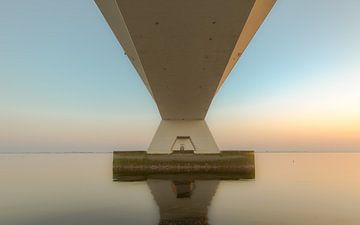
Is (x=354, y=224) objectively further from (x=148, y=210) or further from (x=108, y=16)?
(x=108, y=16)

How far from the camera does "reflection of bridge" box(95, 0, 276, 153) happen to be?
416 inches

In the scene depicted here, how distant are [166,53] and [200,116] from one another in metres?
18.1

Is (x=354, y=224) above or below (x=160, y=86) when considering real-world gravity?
below

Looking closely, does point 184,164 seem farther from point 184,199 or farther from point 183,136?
point 184,199

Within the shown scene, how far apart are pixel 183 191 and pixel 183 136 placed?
8.17 meters

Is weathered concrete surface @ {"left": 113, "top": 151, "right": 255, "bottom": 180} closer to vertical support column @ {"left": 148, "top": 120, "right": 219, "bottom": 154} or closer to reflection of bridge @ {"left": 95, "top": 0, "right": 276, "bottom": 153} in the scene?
vertical support column @ {"left": 148, "top": 120, "right": 219, "bottom": 154}

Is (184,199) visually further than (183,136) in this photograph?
No

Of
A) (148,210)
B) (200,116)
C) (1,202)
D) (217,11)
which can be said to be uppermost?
(200,116)

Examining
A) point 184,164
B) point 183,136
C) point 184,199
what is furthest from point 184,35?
point 184,164

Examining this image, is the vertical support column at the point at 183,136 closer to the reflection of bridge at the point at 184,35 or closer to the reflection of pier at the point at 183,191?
the reflection of pier at the point at 183,191

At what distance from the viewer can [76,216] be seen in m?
15.5

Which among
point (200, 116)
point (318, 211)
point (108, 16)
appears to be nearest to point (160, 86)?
point (108, 16)

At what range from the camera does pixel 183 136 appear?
3403cm

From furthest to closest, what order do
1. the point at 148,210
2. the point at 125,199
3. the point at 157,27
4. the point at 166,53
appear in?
the point at 125,199, the point at 148,210, the point at 166,53, the point at 157,27
